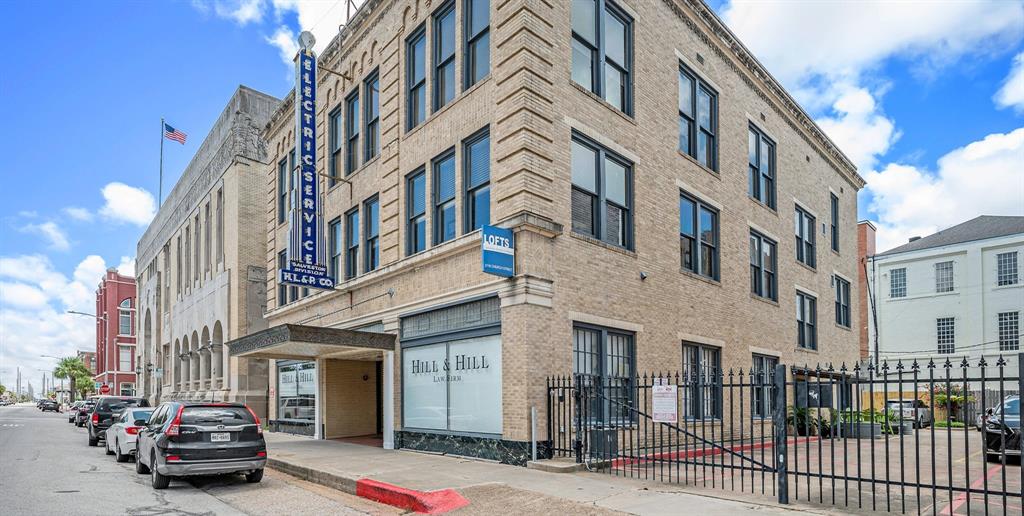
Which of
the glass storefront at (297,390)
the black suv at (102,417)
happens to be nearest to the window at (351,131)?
the glass storefront at (297,390)

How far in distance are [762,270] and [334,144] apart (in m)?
13.7

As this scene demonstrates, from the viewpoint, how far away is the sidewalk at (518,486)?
930 cm

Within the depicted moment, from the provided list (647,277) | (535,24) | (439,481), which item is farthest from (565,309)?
(535,24)

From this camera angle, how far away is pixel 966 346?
46.5m

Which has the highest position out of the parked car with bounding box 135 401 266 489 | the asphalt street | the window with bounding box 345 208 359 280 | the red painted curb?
the window with bounding box 345 208 359 280

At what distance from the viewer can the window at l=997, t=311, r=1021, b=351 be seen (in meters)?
44.6

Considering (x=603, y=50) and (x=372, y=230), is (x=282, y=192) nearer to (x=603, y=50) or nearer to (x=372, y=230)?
(x=372, y=230)

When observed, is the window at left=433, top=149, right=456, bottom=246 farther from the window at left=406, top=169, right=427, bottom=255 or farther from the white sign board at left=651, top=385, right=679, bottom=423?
the white sign board at left=651, top=385, right=679, bottom=423

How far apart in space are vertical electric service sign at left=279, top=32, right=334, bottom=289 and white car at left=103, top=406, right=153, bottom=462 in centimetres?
525

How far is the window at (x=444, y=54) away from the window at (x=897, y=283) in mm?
44689

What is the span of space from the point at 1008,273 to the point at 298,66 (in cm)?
4475

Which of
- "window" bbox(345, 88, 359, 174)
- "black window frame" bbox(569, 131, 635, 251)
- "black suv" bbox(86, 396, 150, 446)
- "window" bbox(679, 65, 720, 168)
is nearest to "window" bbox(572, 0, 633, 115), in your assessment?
"black window frame" bbox(569, 131, 635, 251)

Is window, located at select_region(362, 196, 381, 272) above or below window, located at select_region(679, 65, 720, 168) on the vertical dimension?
below

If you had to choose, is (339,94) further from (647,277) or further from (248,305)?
(248,305)
